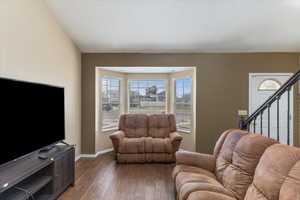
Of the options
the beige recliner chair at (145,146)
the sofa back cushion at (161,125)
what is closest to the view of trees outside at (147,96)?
the sofa back cushion at (161,125)

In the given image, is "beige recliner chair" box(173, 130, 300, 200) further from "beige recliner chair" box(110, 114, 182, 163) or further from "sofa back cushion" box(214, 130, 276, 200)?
"beige recliner chair" box(110, 114, 182, 163)

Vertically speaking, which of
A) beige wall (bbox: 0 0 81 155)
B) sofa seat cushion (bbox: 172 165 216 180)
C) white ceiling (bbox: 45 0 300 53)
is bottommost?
sofa seat cushion (bbox: 172 165 216 180)

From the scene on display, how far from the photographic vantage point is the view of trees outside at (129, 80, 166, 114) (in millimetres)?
5516

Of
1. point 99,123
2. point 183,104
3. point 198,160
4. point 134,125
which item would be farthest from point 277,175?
point 99,123

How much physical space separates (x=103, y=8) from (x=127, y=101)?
2.86 meters

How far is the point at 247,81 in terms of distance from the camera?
436 centimetres

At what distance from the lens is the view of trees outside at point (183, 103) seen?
4.92m

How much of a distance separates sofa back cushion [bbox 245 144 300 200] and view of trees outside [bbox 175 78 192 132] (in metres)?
3.24

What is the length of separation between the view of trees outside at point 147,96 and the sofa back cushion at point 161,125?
0.88 meters

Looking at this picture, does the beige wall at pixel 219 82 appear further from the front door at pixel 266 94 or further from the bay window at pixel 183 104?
the bay window at pixel 183 104

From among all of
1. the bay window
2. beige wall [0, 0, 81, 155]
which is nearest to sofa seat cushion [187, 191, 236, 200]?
beige wall [0, 0, 81, 155]

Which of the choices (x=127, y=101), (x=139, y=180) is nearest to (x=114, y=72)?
(x=127, y=101)

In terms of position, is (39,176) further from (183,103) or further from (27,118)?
(183,103)

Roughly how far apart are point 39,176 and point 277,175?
2.67 m
